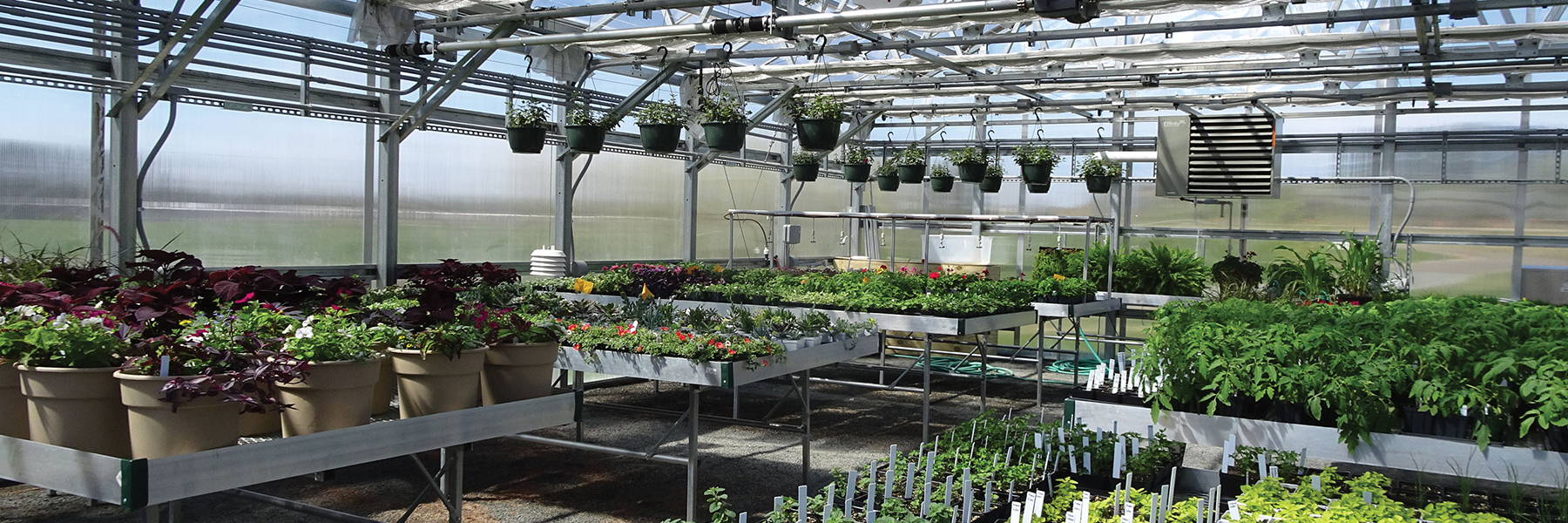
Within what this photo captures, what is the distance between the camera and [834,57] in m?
9.25

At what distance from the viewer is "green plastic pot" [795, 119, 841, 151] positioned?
7023mm

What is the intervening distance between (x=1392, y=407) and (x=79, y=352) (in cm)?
371

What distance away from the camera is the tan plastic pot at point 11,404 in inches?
110

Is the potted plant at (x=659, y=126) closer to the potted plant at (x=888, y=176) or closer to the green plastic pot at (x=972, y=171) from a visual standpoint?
the green plastic pot at (x=972, y=171)

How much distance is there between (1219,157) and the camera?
701cm

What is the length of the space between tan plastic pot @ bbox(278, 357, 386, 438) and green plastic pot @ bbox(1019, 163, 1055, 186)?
8.35 metres

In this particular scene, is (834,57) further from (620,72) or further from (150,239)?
(150,239)

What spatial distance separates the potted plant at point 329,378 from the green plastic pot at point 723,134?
3.93 m

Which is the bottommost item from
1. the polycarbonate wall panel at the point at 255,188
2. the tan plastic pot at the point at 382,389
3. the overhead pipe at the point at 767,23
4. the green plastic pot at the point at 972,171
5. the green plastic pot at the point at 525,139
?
the tan plastic pot at the point at 382,389

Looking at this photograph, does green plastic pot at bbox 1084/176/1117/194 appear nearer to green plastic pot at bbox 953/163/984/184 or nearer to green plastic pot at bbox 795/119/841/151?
green plastic pot at bbox 953/163/984/184

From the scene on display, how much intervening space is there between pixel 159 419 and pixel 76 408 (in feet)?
0.89

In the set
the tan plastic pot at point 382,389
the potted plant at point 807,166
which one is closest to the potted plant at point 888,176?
the potted plant at point 807,166

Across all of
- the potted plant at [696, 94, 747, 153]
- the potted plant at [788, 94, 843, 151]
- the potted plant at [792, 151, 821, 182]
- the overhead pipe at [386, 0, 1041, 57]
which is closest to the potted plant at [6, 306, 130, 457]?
the overhead pipe at [386, 0, 1041, 57]

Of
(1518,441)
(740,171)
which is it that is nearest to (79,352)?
(1518,441)
